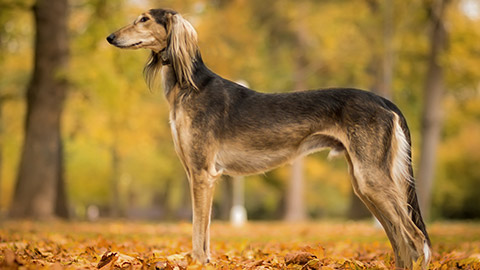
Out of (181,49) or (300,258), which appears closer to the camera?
(300,258)

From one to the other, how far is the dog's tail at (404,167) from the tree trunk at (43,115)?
12.0 meters

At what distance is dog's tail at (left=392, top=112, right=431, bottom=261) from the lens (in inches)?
187

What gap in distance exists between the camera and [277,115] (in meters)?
5.06

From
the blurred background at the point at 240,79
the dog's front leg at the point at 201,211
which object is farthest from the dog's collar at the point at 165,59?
the blurred background at the point at 240,79

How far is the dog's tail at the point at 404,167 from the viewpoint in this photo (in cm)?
476

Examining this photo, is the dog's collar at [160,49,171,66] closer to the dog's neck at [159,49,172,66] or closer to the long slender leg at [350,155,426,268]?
the dog's neck at [159,49,172,66]

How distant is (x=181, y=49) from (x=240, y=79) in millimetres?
18151

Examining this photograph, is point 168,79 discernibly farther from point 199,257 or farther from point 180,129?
point 199,257

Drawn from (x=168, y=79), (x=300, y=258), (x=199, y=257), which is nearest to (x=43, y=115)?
(x=168, y=79)

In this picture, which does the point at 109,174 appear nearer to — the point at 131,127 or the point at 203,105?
the point at 131,127

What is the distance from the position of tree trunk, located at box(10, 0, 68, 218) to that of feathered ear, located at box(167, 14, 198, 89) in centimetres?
1045

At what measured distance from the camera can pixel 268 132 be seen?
5074 millimetres

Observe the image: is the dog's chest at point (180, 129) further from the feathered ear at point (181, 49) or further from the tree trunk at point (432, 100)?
the tree trunk at point (432, 100)

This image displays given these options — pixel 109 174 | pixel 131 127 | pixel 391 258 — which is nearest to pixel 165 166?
pixel 109 174
